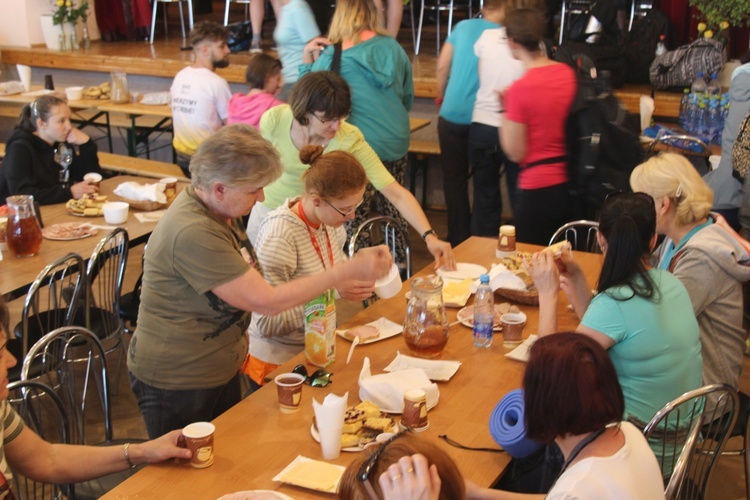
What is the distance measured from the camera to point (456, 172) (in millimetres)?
5512

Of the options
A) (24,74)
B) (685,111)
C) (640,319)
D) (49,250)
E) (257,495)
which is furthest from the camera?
(24,74)

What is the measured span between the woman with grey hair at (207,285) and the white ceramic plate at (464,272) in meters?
0.85

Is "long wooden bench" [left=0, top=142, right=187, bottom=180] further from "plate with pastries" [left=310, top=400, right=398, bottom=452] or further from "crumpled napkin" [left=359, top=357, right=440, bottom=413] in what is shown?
"plate with pastries" [left=310, top=400, right=398, bottom=452]

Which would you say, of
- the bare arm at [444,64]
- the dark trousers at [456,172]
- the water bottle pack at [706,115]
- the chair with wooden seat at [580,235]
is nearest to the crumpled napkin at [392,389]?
the chair with wooden seat at [580,235]

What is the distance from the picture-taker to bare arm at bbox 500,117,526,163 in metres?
3.98

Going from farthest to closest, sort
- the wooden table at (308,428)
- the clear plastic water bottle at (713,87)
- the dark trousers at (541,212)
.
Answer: the clear plastic water bottle at (713,87), the dark trousers at (541,212), the wooden table at (308,428)

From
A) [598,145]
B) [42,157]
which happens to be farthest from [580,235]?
[42,157]

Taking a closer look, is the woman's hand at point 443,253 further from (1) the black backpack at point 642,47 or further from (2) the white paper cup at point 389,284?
(1) the black backpack at point 642,47

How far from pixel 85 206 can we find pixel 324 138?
1519 mm

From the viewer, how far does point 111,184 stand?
194 inches

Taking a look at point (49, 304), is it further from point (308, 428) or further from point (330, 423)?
point (330, 423)

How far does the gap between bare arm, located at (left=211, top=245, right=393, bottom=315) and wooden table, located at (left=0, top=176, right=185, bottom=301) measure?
1482 mm

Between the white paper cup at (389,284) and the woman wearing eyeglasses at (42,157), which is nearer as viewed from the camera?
the white paper cup at (389,284)

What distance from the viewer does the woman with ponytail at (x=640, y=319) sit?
2.42 meters
